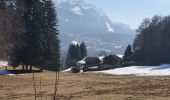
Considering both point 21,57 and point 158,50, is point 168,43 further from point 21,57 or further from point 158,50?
point 21,57

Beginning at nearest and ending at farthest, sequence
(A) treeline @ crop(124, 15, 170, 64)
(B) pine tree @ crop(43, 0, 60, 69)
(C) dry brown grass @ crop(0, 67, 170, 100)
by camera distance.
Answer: (C) dry brown grass @ crop(0, 67, 170, 100) < (B) pine tree @ crop(43, 0, 60, 69) < (A) treeline @ crop(124, 15, 170, 64)

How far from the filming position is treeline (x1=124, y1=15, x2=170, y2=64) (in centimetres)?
12688

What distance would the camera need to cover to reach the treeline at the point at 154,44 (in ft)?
416

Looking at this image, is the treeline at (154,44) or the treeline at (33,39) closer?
the treeline at (33,39)

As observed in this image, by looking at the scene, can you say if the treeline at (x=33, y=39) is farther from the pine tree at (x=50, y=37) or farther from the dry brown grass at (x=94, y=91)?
the dry brown grass at (x=94, y=91)

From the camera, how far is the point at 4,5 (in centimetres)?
5725

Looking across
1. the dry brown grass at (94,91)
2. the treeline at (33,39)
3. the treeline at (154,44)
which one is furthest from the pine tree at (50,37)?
the treeline at (154,44)

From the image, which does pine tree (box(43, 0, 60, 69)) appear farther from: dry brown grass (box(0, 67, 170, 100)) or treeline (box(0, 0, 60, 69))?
dry brown grass (box(0, 67, 170, 100))

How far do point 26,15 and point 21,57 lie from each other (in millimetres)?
7247

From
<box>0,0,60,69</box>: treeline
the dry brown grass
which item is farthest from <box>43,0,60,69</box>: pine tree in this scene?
the dry brown grass

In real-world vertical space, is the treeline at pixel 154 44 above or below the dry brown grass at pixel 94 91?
above

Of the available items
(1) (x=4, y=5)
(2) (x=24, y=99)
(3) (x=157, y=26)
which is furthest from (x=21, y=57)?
(3) (x=157, y=26)

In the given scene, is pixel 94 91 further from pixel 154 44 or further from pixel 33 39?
pixel 154 44

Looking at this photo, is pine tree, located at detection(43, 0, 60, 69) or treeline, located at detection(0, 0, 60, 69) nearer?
treeline, located at detection(0, 0, 60, 69)
